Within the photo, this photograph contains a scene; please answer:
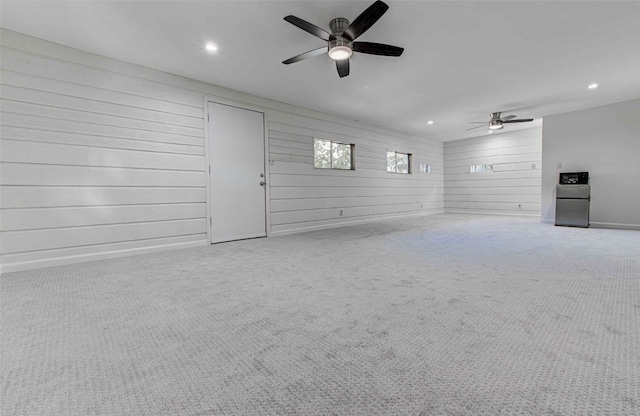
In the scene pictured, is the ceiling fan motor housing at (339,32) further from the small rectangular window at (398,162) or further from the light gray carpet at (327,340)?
the small rectangular window at (398,162)

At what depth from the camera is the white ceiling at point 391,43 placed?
2.79 meters

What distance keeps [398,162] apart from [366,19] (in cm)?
664

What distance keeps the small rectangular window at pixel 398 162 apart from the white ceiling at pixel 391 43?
2932mm

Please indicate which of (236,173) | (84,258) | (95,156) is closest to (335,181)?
(236,173)

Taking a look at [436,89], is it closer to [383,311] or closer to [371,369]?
[383,311]

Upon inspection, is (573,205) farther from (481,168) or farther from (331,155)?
(331,155)

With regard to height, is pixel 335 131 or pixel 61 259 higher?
pixel 335 131

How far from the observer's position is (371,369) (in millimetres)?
1303

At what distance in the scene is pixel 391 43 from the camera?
3.44 meters

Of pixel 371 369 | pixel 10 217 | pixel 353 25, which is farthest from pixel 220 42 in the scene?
pixel 371 369

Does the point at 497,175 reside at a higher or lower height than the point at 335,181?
higher

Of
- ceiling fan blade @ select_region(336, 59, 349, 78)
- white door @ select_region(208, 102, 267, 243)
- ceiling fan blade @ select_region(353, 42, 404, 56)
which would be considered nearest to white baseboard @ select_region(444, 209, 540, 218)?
white door @ select_region(208, 102, 267, 243)

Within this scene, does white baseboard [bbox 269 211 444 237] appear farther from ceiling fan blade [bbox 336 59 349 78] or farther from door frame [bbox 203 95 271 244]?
ceiling fan blade [bbox 336 59 349 78]

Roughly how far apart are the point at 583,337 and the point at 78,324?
3129 mm
